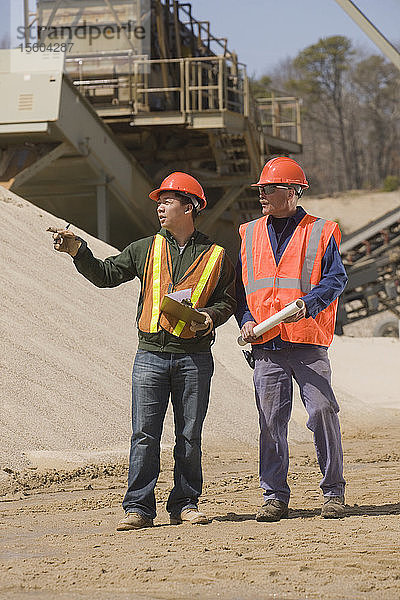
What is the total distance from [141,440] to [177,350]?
53cm

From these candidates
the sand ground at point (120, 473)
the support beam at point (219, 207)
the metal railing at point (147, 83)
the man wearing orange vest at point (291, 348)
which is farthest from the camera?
the support beam at point (219, 207)

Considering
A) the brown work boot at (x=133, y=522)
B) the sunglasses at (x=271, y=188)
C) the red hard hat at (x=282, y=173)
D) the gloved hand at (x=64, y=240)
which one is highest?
the red hard hat at (x=282, y=173)

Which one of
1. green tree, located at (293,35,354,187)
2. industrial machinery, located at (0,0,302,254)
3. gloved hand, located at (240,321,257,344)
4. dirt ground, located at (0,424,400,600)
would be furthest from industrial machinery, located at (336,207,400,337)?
green tree, located at (293,35,354,187)

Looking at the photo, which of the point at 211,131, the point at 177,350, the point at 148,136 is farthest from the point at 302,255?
the point at 148,136

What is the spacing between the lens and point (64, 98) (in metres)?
15.5

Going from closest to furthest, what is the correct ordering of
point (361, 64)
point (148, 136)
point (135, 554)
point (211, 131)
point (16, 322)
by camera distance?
1. point (135, 554)
2. point (16, 322)
3. point (211, 131)
4. point (148, 136)
5. point (361, 64)

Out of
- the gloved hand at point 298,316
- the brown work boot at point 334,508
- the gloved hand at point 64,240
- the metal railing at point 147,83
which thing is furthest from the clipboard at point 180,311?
the metal railing at point 147,83

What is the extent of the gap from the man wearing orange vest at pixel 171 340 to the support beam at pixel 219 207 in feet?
50.0

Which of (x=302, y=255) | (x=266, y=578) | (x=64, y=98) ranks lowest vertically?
(x=266, y=578)

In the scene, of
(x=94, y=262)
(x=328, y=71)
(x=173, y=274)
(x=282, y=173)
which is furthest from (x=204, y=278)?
(x=328, y=71)

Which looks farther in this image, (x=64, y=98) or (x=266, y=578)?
(x=64, y=98)

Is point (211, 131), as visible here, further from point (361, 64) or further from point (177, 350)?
point (361, 64)

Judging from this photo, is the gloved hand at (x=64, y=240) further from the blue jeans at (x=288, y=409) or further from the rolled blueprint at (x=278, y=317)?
the blue jeans at (x=288, y=409)

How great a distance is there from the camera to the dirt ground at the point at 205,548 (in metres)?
3.76
